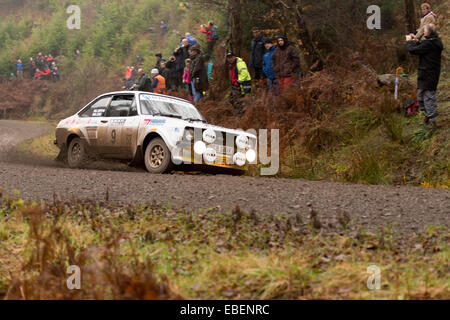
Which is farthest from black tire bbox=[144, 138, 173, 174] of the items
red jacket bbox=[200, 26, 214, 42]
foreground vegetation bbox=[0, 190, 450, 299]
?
red jacket bbox=[200, 26, 214, 42]

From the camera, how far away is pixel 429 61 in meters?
10.8

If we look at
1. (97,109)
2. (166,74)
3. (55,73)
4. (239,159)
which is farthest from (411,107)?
(55,73)

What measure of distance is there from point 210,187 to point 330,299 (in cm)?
469

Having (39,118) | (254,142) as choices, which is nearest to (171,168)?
(254,142)

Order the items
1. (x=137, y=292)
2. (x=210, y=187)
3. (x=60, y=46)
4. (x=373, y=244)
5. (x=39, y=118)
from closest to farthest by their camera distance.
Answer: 1. (x=137, y=292)
2. (x=373, y=244)
3. (x=210, y=187)
4. (x=39, y=118)
5. (x=60, y=46)

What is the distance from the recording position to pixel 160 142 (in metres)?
10.8

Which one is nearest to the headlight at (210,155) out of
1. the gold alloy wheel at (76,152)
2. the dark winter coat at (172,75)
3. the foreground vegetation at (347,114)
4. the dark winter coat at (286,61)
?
the foreground vegetation at (347,114)

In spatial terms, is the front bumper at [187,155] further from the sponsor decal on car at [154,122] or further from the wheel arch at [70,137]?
the wheel arch at [70,137]

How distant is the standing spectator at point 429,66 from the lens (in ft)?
35.4

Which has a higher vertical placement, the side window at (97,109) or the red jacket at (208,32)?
the red jacket at (208,32)

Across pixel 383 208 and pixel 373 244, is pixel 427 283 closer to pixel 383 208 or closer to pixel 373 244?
pixel 373 244

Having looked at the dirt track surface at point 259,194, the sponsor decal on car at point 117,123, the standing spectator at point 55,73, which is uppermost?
the standing spectator at point 55,73

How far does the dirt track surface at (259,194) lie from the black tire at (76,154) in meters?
1.99

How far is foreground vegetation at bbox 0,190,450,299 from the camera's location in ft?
13.4
